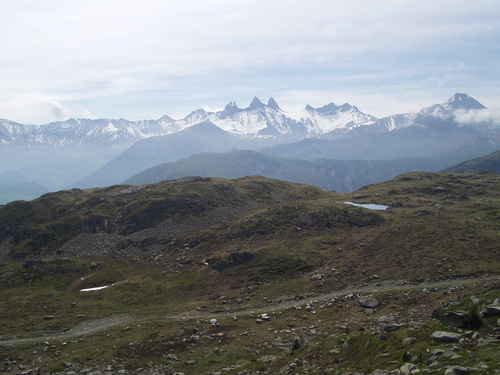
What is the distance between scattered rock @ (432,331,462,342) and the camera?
30817mm

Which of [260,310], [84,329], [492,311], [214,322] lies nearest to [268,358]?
[214,322]

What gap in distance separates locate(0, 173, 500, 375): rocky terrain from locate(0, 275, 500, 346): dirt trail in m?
0.32

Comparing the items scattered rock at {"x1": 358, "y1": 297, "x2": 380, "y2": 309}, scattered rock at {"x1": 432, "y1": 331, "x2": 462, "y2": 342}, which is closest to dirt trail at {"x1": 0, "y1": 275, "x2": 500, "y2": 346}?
scattered rock at {"x1": 358, "y1": 297, "x2": 380, "y2": 309}

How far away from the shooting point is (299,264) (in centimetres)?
7381

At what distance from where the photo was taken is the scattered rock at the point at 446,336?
3082cm

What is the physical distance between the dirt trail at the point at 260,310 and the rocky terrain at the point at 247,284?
318 mm

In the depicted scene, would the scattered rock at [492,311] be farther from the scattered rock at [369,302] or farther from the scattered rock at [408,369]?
the scattered rock at [369,302]

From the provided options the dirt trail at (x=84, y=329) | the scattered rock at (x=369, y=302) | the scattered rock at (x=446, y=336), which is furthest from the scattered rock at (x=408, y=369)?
the dirt trail at (x=84, y=329)

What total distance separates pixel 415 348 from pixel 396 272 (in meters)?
34.9

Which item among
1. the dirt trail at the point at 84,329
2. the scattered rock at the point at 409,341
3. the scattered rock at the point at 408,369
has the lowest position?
the dirt trail at the point at 84,329

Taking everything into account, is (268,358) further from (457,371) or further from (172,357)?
(457,371)

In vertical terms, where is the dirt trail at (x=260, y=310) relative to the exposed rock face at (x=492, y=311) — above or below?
below

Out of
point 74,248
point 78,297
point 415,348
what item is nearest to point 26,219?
point 74,248

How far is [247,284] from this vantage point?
69.8 m
